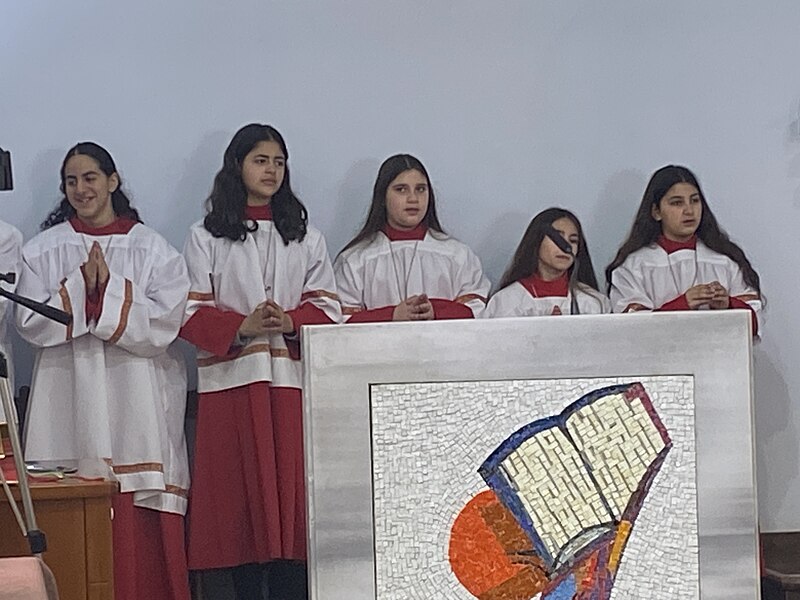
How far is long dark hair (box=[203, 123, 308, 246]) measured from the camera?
4.89 metres

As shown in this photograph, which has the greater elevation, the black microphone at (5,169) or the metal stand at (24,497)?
the black microphone at (5,169)

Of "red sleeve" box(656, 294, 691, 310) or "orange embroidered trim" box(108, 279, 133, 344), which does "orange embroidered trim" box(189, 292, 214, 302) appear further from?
"red sleeve" box(656, 294, 691, 310)

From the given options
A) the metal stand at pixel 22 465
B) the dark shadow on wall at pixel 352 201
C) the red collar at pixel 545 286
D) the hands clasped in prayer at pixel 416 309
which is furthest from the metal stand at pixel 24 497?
the red collar at pixel 545 286

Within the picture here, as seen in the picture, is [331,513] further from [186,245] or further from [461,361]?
[186,245]

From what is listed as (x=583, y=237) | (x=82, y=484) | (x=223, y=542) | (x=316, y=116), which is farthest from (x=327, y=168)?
(x=82, y=484)

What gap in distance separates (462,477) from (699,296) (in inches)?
108

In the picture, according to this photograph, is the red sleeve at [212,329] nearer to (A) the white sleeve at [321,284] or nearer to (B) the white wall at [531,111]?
(A) the white sleeve at [321,284]

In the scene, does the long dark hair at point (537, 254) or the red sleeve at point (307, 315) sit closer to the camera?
the red sleeve at point (307, 315)

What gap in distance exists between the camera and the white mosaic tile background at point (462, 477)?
7.93 ft

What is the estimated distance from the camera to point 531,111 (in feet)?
17.6

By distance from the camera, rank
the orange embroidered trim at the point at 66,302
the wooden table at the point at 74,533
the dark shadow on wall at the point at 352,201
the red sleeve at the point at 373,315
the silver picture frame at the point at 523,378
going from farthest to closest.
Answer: the dark shadow on wall at the point at 352,201 < the red sleeve at the point at 373,315 < the orange embroidered trim at the point at 66,302 < the wooden table at the point at 74,533 < the silver picture frame at the point at 523,378

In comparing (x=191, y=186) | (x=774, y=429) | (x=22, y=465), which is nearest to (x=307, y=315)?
(x=191, y=186)

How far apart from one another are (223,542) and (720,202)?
7.61ft

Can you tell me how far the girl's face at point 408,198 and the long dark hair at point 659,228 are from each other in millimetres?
798
